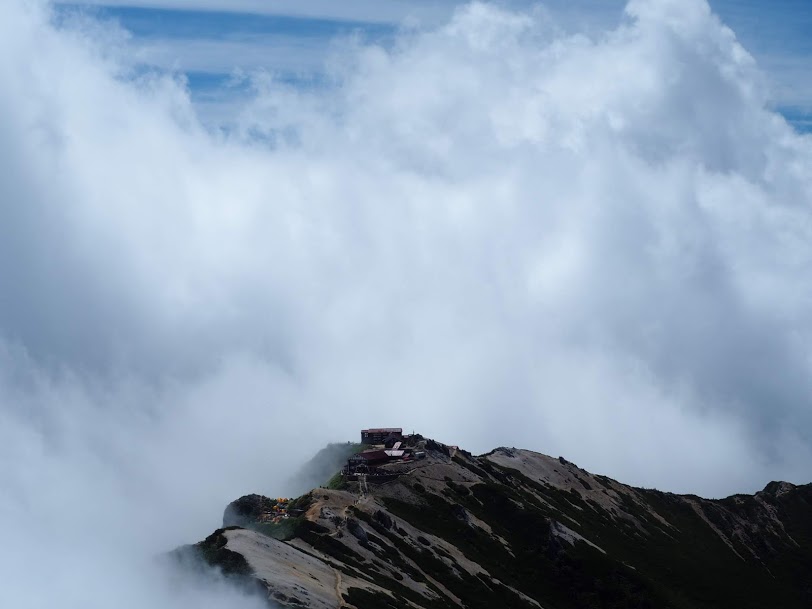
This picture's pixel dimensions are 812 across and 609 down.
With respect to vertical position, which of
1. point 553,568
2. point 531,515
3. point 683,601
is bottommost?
point 683,601

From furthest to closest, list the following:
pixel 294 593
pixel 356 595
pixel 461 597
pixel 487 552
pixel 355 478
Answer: pixel 355 478 → pixel 487 552 → pixel 461 597 → pixel 356 595 → pixel 294 593

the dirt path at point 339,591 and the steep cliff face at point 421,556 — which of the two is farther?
the steep cliff face at point 421,556

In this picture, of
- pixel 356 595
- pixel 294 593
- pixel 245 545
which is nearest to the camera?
pixel 294 593

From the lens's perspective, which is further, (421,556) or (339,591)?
(421,556)

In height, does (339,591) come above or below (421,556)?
below

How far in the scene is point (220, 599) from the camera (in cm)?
11419

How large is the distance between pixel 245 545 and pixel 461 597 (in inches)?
1562

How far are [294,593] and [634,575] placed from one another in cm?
9571

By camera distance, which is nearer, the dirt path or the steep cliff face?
the dirt path

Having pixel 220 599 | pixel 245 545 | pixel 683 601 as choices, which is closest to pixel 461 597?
pixel 245 545

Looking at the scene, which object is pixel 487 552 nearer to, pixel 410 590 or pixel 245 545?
pixel 410 590

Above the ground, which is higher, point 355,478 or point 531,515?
point 355,478

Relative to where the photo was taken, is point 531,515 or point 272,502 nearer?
point 272,502

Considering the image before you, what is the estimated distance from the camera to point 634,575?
184m
